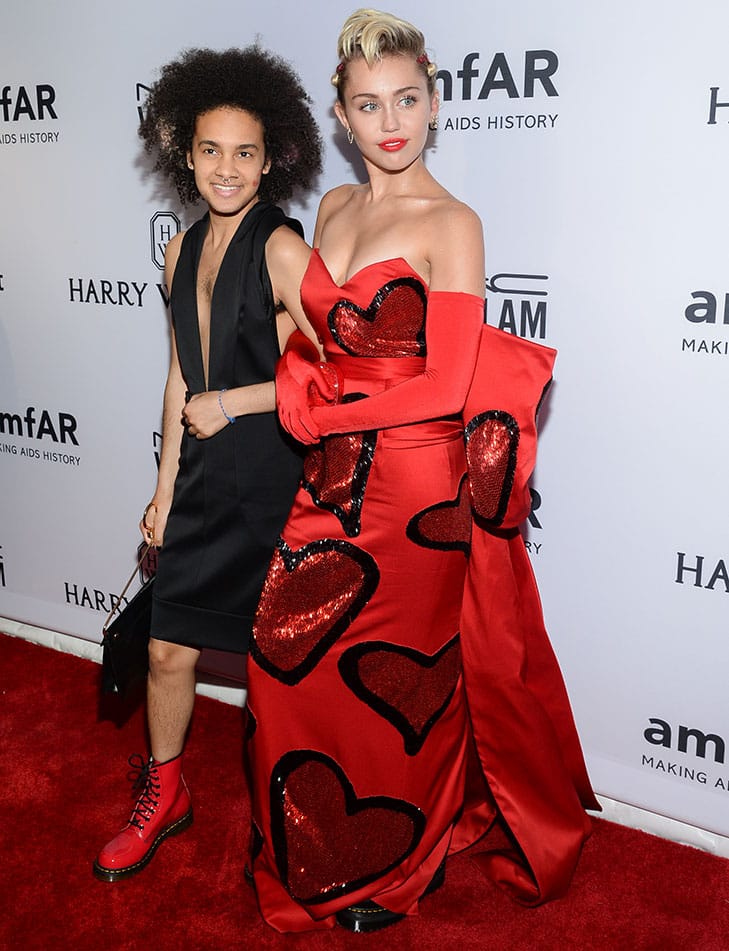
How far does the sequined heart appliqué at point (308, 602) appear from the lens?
7.47ft

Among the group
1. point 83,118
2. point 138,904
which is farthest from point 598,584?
point 83,118

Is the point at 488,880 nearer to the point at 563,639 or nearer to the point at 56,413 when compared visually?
the point at 563,639

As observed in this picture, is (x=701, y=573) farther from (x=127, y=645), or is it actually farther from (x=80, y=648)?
(x=80, y=648)

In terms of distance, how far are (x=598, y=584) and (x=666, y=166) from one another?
1.07 metres

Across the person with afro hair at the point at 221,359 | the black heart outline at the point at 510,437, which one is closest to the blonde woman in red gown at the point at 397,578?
the black heart outline at the point at 510,437

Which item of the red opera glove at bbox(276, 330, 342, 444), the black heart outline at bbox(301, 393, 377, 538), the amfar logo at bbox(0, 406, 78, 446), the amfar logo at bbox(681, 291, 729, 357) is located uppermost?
the amfar logo at bbox(681, 291, 729, 357)

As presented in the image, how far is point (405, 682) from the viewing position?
2.35 meters

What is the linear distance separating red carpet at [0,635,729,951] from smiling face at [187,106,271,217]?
1.62 m

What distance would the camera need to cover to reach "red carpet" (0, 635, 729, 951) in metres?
2.43

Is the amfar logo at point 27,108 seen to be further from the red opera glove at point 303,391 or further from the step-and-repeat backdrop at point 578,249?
the red opera glove at point 303,391

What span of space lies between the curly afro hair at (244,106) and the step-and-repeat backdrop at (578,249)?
0.36m

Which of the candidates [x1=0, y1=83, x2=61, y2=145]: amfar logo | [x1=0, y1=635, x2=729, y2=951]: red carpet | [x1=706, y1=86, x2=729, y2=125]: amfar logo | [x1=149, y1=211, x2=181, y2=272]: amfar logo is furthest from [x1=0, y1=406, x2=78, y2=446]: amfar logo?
[x1=706, y1=86, x2=729, y2=125]: amfar logo

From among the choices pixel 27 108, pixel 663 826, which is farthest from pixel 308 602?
pixel 27 108

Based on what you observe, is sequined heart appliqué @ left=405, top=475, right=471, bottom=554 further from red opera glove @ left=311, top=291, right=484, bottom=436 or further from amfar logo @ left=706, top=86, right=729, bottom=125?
amfar logo @ left=706, top=86, right=729, bottom=125
